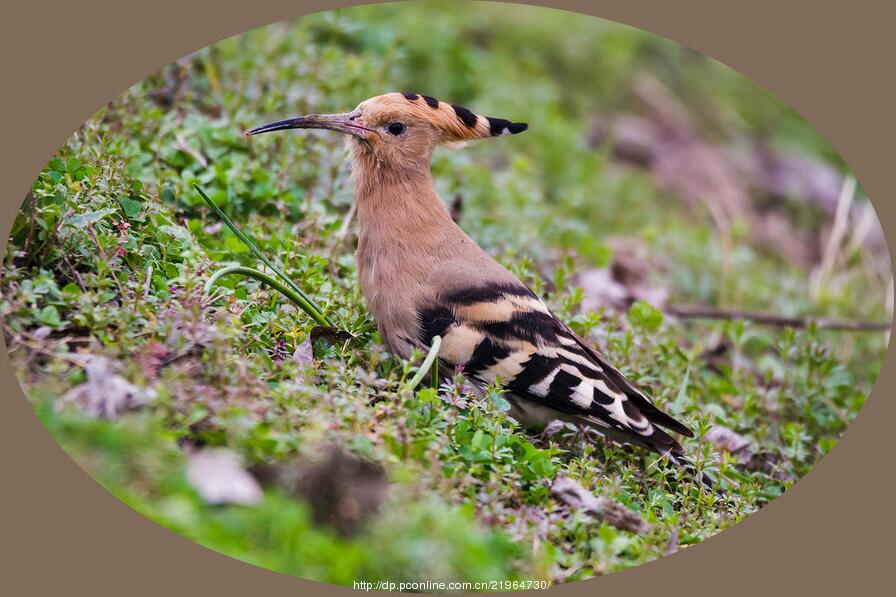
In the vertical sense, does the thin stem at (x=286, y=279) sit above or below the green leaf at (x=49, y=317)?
above

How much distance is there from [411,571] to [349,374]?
2.77 ft

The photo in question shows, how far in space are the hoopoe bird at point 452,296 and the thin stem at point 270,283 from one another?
27 centimetres

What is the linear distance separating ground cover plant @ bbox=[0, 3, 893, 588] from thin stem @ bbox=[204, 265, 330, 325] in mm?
60

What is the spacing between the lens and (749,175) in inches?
325

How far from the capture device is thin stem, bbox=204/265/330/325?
4.08 m

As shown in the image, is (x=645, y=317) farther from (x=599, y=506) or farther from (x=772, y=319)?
(x=599, y=506)

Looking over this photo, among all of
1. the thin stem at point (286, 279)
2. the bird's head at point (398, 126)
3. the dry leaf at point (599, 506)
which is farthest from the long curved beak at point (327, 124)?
the dry leaf at point (599, 506)

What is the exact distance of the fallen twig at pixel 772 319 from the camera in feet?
20.1

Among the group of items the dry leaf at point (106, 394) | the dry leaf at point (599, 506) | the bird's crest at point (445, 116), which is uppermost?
the bird's crest at point (445, 116)

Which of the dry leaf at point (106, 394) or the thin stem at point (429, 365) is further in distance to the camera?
the thin stem at point (429, 365)

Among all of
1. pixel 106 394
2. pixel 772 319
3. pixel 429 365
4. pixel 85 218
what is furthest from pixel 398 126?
pixel 772 319

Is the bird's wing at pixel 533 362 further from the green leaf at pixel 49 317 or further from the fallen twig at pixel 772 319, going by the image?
the fallen twig at pixel 772 319

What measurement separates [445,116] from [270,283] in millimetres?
1046

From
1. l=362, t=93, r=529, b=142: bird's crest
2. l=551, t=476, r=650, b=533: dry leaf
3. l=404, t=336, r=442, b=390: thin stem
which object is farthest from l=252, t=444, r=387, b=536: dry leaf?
l=362, t=93, r=529, b=142: bird's crest
